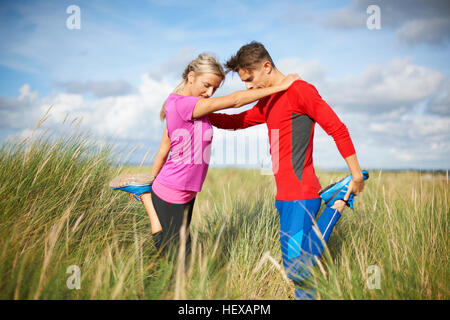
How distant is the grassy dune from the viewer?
7.14 feet

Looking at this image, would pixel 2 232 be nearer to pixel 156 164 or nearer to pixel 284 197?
pixel 156 164

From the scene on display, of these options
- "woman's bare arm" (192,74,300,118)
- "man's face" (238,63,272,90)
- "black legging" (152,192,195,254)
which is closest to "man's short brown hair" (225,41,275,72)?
"man's face" (238,63,272,90)

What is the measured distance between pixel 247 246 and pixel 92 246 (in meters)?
1.42

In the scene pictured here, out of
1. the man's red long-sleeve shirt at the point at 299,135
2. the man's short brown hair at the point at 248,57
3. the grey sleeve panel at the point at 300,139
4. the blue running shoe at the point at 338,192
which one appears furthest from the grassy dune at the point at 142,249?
the man's short brown hair at the point at 248,57

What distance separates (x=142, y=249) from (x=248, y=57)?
2.00 meters

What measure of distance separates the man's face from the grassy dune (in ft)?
4.04

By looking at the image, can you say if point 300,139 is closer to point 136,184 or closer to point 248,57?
point 248,57

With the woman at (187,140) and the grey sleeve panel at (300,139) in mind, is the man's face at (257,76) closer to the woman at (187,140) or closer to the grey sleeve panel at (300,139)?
the woman at (187,140)

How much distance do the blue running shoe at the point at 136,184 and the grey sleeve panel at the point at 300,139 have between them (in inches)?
48.0

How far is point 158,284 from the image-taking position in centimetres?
Result: 229

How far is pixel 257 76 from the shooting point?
261cm

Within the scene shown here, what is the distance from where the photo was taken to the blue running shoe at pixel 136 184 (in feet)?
8.40
